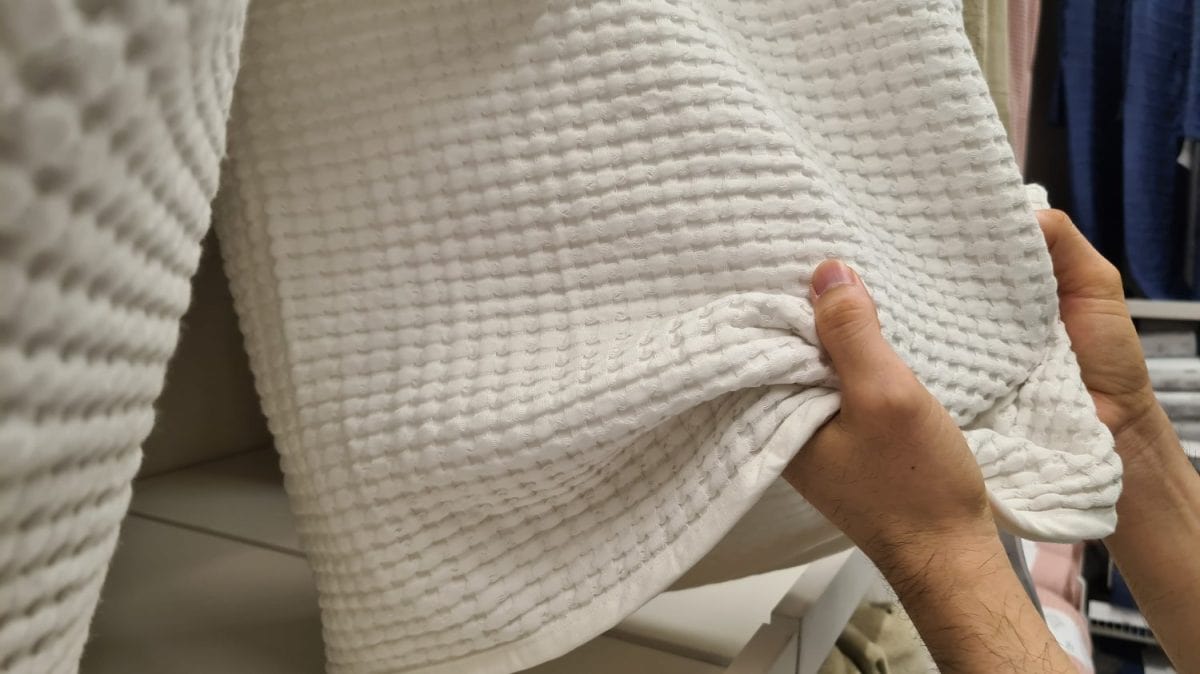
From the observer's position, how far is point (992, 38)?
0.77 meters

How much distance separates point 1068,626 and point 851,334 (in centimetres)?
85

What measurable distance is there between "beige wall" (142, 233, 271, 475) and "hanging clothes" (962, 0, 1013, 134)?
25.7 inches

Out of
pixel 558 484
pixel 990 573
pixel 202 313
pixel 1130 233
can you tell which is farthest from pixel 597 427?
pixel 1130 233

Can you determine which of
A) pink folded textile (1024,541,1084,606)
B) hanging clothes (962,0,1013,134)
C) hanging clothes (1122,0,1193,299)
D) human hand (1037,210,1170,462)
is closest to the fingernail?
human hand (1037,210,1170,462)

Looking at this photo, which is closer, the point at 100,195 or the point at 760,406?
the point at 100,195

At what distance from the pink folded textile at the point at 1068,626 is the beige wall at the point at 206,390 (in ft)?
2.83

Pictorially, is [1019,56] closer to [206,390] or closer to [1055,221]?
[1055,221]

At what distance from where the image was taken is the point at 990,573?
354 millimetres

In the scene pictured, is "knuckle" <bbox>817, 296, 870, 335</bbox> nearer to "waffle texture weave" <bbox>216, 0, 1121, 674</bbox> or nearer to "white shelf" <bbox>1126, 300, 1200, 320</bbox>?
"waffle texture weave" <bbox>216, 0, 1121, 674</bbox>

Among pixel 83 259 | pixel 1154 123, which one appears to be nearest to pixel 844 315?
pixel 83 259

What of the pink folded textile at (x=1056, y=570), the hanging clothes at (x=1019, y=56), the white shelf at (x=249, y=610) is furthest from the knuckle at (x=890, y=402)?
the pink folded textile at (x=1056, y=570)

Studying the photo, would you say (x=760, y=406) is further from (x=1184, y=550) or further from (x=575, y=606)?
(x=1184, y=550)

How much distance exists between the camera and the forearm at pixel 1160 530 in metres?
0.54

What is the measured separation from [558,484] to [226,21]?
0.80ft
